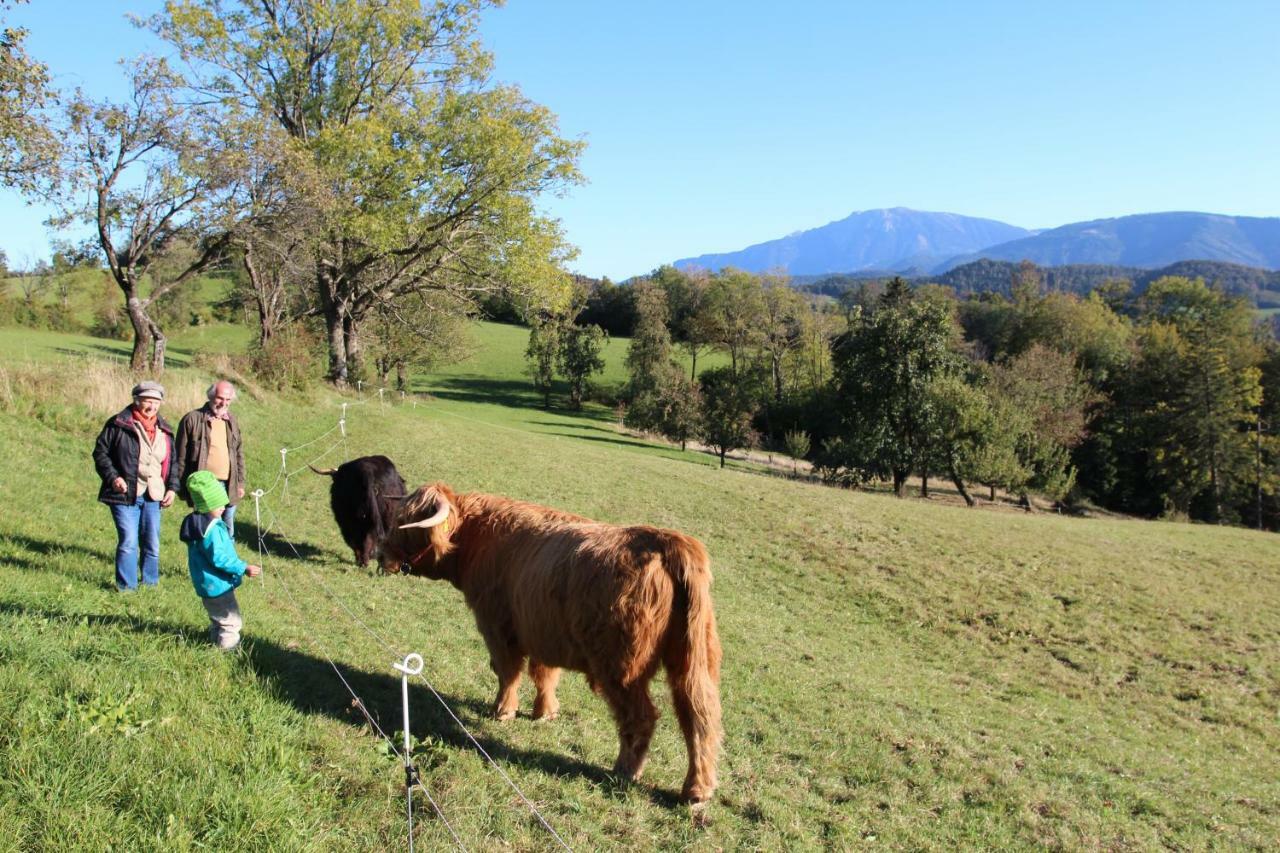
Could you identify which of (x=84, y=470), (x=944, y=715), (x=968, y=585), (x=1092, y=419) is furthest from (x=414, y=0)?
(x=1092, y=419)

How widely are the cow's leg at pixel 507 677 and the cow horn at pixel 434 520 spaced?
1167 mm

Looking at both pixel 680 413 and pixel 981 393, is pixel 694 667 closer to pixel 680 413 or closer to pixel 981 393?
pixel 981 393

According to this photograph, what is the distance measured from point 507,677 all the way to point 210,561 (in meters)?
2.41

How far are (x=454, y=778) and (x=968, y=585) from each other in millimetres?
12965

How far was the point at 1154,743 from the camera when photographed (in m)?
8.70

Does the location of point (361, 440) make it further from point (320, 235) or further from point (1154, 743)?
point (1154, 743)

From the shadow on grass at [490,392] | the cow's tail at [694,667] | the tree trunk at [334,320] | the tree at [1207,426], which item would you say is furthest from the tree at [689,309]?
the cow's tail at [694,667]

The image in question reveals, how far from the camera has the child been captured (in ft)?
16.5

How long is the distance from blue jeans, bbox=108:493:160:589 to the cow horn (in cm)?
272

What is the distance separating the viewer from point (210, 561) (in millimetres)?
5074

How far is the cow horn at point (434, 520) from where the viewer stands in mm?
5797

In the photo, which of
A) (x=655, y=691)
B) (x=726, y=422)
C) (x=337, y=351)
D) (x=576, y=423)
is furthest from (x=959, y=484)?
(x=655, y=691)

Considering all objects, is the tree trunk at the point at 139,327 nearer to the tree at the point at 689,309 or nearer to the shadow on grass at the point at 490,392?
the shadow on grass at the point at 490,392

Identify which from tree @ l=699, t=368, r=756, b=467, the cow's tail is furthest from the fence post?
tree @ l=699, t=368, r=756, b=467
